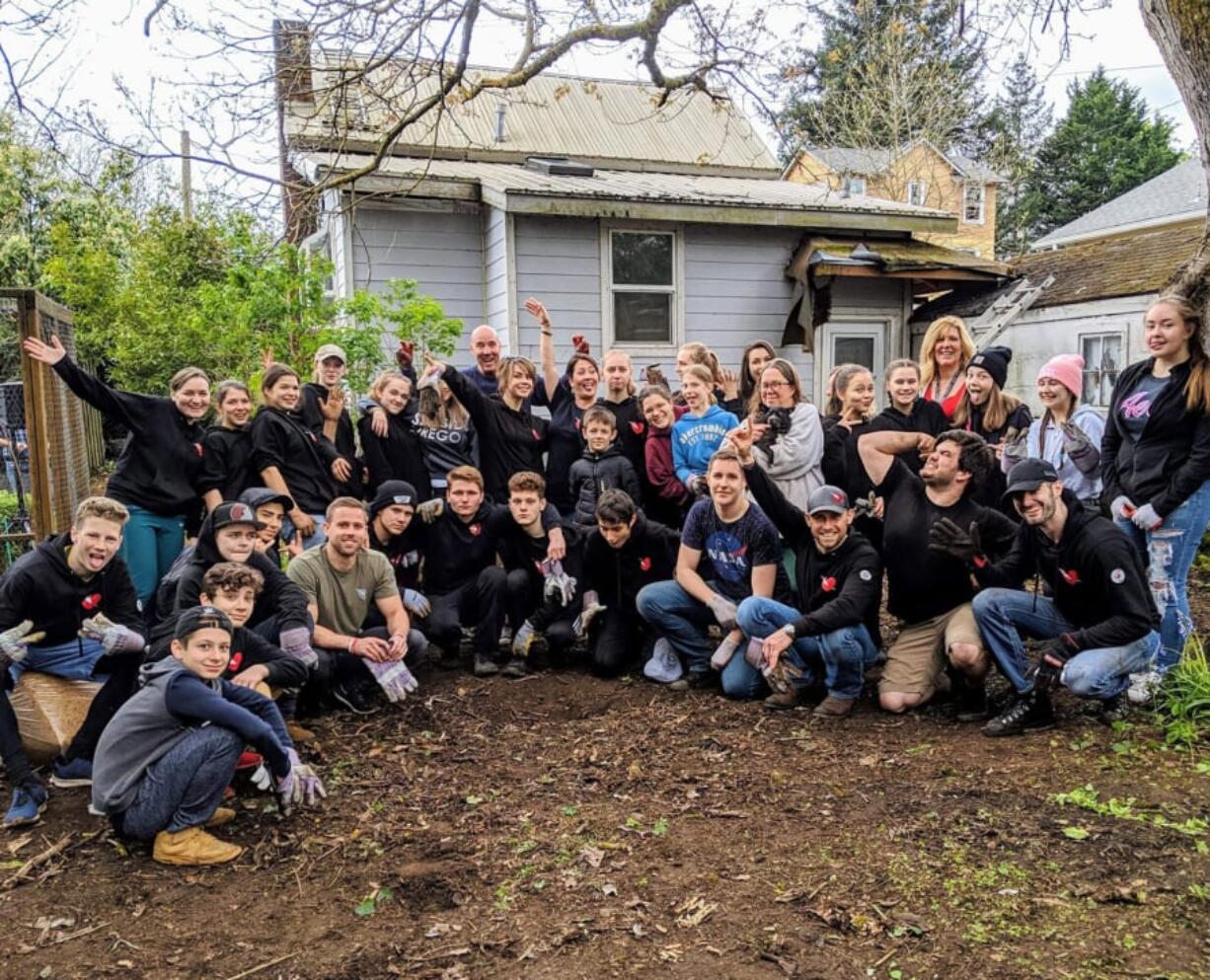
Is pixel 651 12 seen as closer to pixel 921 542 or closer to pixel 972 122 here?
Result: pixel 921 542

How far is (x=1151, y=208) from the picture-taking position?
72.2ft

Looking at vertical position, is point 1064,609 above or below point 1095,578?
below

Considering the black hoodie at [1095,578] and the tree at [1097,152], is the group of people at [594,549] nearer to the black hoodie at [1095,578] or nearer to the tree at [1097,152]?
the black hoodie at [1095,578]

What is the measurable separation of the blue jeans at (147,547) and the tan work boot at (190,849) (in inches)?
74.6

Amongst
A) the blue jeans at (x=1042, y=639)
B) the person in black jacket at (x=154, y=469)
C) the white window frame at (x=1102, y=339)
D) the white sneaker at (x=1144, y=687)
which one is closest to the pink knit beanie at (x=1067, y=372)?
the blue jeans at (x=1042, y=639)

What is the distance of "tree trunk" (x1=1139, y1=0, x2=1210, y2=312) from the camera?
4.23 m

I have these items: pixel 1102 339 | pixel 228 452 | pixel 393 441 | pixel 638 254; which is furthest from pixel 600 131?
pixel 228 452

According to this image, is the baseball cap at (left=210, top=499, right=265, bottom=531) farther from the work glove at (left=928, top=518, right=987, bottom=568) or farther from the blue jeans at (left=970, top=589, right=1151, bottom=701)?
the blue jeans at (left=970, top=589, right=1151, bottom=701)

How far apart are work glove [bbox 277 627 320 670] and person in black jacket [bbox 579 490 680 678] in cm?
174

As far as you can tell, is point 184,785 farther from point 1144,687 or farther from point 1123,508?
point 1123,508

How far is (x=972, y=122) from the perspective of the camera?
92.6ft

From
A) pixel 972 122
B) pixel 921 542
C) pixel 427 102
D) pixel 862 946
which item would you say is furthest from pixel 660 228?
pixel 972 122

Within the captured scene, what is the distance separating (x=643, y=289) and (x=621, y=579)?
19.6ft

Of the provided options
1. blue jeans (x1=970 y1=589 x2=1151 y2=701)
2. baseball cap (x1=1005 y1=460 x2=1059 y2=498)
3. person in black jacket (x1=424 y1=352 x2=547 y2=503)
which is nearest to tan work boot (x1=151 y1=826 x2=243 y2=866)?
person in black jacket (x1=424 y1=352 x2=547 y2=503)
